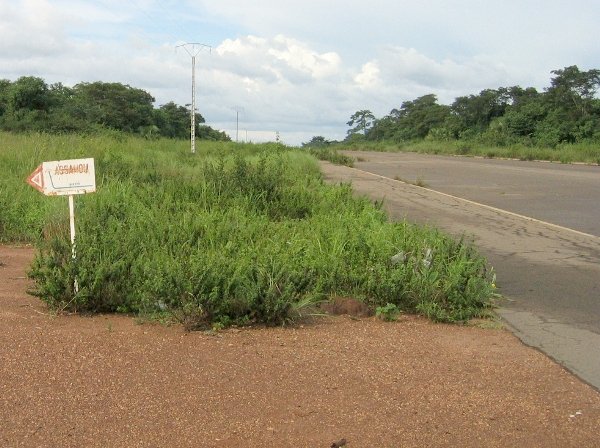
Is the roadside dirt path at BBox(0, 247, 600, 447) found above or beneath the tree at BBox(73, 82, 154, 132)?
beneath

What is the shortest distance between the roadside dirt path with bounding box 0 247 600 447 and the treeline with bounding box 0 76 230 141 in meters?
25.4

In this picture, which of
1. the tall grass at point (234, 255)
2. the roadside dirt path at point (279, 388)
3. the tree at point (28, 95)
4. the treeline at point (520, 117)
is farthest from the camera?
the treeline at point (520, 117)

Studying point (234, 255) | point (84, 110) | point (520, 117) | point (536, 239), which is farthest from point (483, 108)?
point (234, 255)

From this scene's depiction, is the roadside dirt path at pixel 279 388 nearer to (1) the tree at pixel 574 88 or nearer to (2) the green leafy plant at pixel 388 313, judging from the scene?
(2) the green leafy plant at pixel 388 313

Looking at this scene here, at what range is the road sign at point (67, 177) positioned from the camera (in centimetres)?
730

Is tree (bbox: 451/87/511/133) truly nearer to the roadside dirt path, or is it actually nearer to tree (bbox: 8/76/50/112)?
tree (bbox: 8/76/50/112)

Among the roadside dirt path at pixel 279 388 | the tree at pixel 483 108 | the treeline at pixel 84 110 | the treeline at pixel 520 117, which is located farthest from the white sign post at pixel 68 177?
the tree at pixel 483 108

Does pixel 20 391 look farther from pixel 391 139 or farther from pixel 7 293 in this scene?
pixel 391 139

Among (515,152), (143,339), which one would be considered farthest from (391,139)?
(143,339)

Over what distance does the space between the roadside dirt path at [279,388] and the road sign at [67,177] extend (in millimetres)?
1298

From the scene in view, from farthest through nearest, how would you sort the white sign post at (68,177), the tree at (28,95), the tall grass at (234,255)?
the tree at (28,95)
the white sign post at (68,177)
the tall grass at (234,255)

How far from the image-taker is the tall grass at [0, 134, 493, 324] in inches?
256

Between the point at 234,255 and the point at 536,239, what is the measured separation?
5.84 meters

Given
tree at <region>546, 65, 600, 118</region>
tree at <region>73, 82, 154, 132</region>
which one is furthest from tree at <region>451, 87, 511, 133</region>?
tree at <region>73, 82, 154, 132</region>
